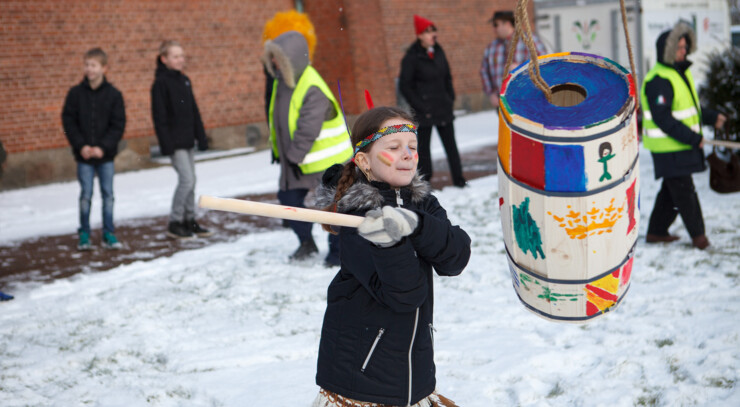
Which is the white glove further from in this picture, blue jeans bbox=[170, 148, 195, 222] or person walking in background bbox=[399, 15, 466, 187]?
person walking in background bbox=[399, 15, 466, 187]

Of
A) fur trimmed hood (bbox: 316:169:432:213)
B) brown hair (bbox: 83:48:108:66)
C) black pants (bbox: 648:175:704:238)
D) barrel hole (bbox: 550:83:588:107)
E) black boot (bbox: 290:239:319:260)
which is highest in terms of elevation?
brown hair (bbox: 83:48:108:66)

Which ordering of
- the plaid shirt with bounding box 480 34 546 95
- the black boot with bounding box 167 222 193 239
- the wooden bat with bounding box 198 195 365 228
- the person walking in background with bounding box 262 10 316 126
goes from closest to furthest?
the wooden bat with bounding box 198 195 365 228 < the person walking in background with bounding box 262 10 316 126 < the black boot with bounding box 167 222 193 239 < the plaid shirt with bounding box 480 34 546 95

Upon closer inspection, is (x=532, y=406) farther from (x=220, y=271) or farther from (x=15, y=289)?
(x=15, y=289)

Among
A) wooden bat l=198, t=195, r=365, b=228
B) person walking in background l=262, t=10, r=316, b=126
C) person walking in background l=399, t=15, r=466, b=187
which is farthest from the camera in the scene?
person walking in background l=399, t=15, r=466, b=187

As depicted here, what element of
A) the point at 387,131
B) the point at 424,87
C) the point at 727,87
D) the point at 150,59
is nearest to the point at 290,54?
the point at 424,87

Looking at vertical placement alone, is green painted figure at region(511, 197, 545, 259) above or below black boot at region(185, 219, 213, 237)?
above

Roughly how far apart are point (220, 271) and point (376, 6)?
9442 millimetres

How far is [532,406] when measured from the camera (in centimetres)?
321

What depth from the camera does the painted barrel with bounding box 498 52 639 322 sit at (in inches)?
86.9

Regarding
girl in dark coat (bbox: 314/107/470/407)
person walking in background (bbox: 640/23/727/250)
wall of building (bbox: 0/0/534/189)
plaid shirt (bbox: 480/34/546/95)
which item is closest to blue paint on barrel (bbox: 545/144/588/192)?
girl in dark coat (bbox: 314/107/470/407)

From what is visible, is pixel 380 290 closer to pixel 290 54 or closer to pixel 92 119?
pixel 290 54

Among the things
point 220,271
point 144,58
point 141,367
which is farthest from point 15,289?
point 144,58

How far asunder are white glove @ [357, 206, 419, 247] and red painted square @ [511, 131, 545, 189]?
1.90 ft

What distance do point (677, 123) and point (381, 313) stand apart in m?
3.83
